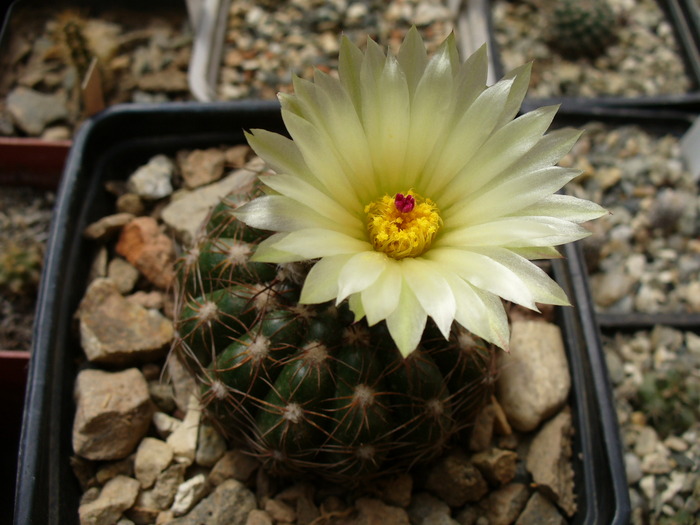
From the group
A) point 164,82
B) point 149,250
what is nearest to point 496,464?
point 149,250

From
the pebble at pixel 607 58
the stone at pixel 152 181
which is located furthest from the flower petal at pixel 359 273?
the pebble at pixel 607 58

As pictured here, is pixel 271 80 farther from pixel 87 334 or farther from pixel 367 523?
pixel 367 523

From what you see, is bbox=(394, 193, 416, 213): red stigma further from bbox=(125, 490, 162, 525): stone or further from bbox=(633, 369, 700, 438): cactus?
bbox=(633, 369, 700, 438): cactus

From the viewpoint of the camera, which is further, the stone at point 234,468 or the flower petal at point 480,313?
the stone at point 234,468

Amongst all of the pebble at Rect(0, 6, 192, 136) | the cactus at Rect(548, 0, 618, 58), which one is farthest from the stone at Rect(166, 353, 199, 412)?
the cactus at Rect(548, 0, 618, 58)

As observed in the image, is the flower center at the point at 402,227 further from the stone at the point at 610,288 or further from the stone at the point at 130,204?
the stone at the point at 610,288
